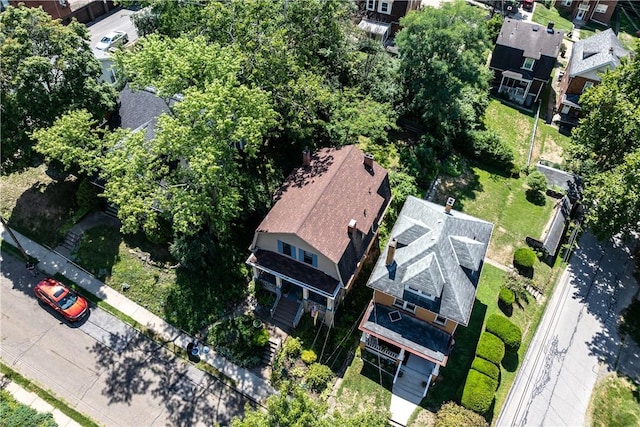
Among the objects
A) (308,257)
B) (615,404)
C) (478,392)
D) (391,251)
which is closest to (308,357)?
(308,257)

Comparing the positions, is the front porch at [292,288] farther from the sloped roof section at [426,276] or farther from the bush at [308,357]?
the sloped roof section at [426,276]

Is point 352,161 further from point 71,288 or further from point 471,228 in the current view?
point 71,288

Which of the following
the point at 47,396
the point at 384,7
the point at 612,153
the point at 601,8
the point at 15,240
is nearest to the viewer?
the point at 47,396

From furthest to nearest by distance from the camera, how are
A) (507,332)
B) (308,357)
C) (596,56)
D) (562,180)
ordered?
1. (596,56)
2. (562,180)
3. (507,332)
4. (308,357)

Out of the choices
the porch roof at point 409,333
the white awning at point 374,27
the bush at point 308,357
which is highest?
the white awning at point 374,27

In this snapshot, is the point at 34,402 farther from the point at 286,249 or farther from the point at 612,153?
the point at 612,153

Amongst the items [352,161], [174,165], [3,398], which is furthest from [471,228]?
[3,398]

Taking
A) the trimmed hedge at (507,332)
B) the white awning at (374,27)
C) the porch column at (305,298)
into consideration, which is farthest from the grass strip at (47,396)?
the white awning at (374,27)
